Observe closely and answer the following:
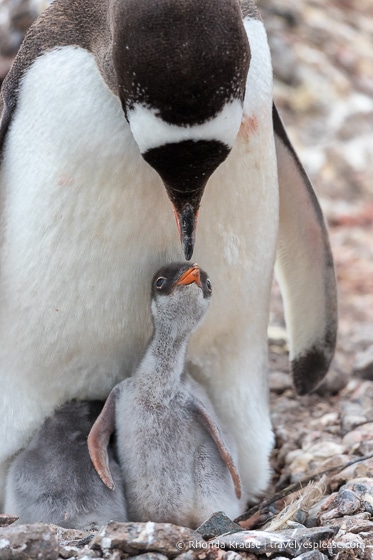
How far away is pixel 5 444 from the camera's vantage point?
3.78m

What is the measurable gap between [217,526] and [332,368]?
6.15 ft

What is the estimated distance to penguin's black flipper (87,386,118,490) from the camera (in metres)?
3.43

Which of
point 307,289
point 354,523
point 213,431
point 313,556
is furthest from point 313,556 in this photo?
point 307,289

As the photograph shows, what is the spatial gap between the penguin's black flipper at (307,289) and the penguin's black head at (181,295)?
0.99 m

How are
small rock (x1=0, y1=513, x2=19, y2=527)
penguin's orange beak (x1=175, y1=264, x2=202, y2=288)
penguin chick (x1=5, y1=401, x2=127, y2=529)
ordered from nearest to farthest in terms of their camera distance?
small rock (x1=0, y1=513, x2=19, y2=527) → penguin's orange beak (x1=175, y1=264, x2=202, y2=288) → penguin chick (x1=5, y1=401, x2=127, y2=529)

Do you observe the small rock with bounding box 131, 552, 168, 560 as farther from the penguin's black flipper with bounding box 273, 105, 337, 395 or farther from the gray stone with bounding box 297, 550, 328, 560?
the penguin's black flipper with bounding box 273, 105, 337, 395

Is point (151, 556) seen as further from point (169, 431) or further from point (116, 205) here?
point (116, 205)

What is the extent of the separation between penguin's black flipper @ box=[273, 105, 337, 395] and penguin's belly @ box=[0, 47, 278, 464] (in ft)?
1.78

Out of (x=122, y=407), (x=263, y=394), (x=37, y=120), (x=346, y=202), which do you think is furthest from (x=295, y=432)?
(x=346, y=202)

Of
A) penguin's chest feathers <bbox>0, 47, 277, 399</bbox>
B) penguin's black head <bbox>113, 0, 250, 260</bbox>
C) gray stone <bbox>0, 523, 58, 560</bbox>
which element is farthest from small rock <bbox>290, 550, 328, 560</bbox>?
penguin's black head <bbox>113, 0, 250, 260</bbox>

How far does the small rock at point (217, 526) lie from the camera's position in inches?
128

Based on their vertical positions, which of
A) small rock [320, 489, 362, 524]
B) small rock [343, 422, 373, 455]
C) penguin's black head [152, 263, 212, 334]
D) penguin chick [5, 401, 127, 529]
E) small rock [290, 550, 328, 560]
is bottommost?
small rock [343, 422, 373, 455]

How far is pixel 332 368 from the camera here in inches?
197

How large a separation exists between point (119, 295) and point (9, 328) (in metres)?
0.46
